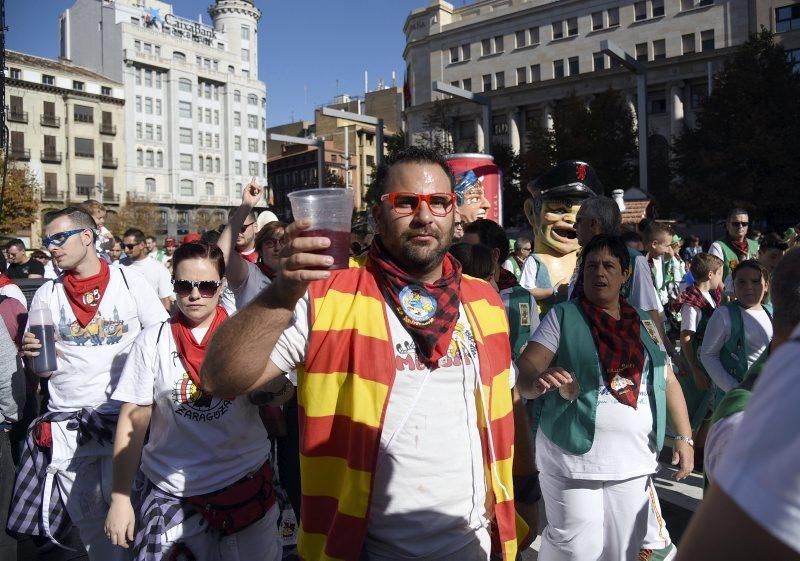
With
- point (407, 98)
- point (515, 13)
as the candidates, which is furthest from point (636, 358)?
point (515, 13)

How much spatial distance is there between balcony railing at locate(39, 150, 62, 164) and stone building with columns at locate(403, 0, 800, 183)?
29990 millimetres

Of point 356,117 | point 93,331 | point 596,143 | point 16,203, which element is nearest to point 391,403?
point 93,331

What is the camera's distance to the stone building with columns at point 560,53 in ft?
154

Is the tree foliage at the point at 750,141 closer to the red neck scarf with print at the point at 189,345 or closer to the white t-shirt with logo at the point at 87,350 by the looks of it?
the white t-shirt with logo at the point at 87,350

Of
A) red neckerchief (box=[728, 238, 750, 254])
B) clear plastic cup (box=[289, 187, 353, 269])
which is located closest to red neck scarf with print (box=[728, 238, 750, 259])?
red neckerchief (box=[728, 238, 750, 254])

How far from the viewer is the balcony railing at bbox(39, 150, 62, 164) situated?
59.8 m

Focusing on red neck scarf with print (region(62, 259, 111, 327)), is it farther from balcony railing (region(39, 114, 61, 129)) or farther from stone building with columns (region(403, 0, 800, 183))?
balcony railing (region(39, 114, 61, 129))

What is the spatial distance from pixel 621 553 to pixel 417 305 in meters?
2.03

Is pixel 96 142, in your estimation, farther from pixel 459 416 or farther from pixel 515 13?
pixel 459 416

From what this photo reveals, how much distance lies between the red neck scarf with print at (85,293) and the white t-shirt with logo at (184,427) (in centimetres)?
99

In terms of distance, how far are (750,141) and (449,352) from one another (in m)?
31.0

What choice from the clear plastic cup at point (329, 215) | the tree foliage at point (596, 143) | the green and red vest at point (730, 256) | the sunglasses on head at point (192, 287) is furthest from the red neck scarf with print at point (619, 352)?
the tree foliage at point (596, 143)

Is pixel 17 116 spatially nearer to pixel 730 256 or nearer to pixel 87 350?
pixel 730 256

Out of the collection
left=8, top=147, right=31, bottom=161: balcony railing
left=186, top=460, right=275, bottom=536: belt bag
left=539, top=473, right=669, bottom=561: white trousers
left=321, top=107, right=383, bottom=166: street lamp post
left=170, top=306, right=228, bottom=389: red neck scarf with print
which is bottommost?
left=539, top=473, right=669, bottom=561: white trousers
